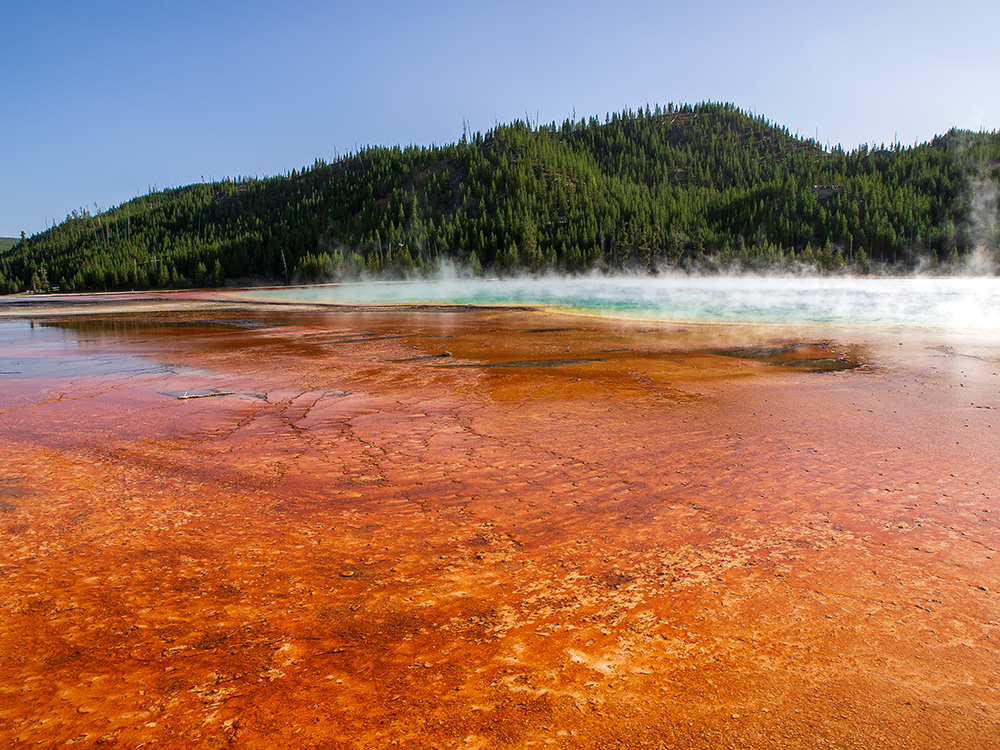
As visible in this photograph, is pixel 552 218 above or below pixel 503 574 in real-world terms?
above

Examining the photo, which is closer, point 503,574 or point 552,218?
point 503,574

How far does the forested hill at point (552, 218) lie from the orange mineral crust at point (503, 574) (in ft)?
302

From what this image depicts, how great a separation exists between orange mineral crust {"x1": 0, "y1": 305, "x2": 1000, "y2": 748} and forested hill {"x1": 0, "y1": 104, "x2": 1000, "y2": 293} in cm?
9206

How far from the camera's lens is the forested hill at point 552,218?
323 ft

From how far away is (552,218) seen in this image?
395ft

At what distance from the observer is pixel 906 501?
16.2ft

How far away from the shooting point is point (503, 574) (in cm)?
385

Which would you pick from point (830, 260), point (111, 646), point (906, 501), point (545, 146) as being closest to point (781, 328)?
point (906, 501)

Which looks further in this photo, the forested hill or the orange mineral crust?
the forested hill

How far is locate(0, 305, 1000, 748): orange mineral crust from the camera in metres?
2.61

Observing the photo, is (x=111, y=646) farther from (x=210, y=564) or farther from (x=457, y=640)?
(x=457, y=640)

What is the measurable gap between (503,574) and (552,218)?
399ft

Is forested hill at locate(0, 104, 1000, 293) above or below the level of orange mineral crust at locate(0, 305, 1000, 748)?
above

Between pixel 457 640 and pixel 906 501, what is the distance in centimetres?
407
